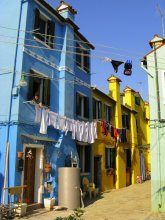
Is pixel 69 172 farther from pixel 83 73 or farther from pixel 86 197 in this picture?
pixel 83 73

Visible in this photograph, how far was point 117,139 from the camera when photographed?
21.8 meters

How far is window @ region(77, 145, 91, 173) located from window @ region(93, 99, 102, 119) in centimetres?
275

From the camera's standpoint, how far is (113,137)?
69.1 feet

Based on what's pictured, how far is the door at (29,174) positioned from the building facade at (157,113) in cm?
529

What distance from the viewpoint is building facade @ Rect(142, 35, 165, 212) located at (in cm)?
1236

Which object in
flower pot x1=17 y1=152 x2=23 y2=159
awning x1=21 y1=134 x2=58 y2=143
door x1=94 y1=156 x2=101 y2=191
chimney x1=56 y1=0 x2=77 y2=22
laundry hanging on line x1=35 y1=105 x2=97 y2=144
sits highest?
chimney x1=56 y1=0 x2=77 y2=22

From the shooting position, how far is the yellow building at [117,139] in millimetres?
19891

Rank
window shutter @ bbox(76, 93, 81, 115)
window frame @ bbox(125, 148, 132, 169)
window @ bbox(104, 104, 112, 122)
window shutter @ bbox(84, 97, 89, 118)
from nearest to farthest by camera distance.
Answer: window shutter @ bbox(76, 93, 81, 115) → window shutter @ bbox(84, 97, 89, 118) → window @ bbox(104, 104, 112, 122) → window frame @ bbox(125, 148, 132, 169)

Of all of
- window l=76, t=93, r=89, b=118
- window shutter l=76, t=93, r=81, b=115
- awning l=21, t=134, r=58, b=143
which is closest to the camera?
awning l=21, t=134, r=58, b=143

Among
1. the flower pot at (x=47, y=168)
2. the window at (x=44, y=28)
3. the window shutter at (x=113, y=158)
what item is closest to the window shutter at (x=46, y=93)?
the window at (x=44, y=28)

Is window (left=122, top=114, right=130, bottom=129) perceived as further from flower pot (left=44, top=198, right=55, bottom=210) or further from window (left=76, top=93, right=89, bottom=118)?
flower pot (left=44, top=198, right=55, bottom=210)

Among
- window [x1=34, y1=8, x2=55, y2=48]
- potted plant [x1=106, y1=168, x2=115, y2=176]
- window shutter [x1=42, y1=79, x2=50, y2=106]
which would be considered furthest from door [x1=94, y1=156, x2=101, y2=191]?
window [x1=34, y1=8, x2=55, y2=48]

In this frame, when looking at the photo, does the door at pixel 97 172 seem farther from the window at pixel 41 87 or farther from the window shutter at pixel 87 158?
the window at pixel 41 87

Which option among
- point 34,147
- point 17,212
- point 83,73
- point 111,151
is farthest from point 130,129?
point 17,212
